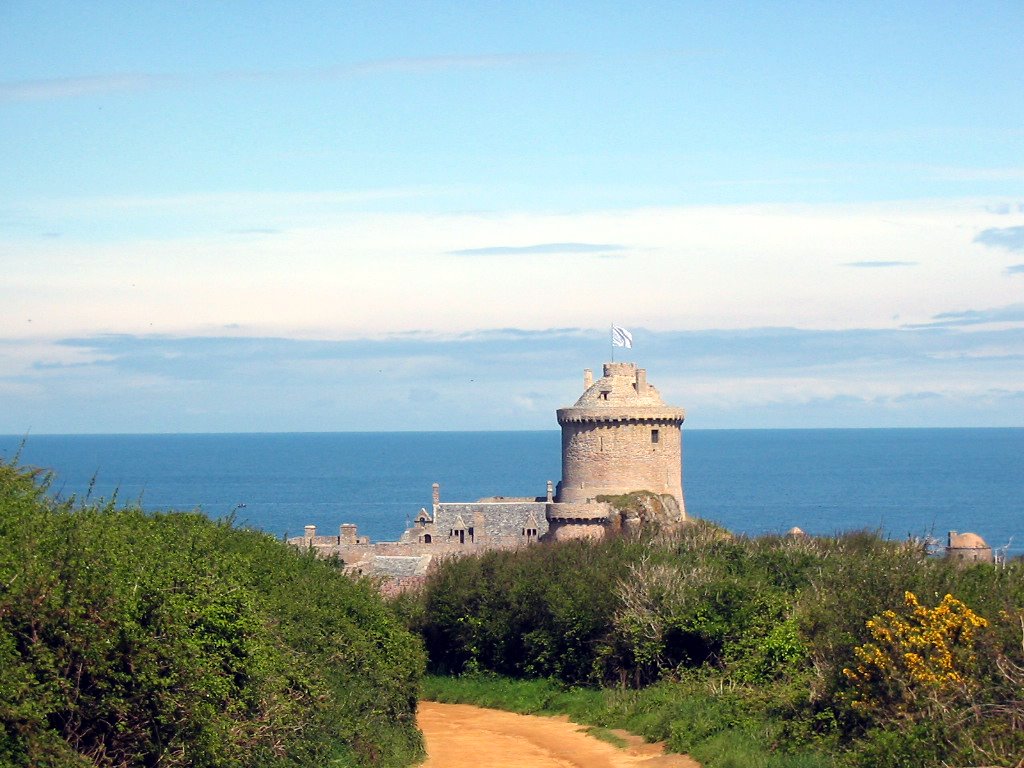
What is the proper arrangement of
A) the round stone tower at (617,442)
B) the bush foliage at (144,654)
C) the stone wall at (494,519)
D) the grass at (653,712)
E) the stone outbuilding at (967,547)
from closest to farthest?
the bush foliage at (144,654), the grass at (653,712), the stone outbuilding at (967,547), the round stone tower at (617,442), the stone wall at (494,519)

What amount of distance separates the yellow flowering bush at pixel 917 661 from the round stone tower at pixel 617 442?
3096cm

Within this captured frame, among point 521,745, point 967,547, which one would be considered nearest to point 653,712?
point 521,745

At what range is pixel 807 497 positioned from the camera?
522 ft

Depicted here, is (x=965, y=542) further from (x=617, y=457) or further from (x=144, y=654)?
(x=144, y=654)

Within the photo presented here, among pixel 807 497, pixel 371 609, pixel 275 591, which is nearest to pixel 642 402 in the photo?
pixel 371 609

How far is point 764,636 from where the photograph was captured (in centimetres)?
3188

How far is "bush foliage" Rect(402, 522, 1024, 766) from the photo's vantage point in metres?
21.7

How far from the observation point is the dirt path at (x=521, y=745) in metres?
27.8

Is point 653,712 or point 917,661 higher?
point 917,661

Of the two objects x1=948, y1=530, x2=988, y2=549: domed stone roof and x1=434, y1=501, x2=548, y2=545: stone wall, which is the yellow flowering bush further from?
x1=434, y1=501, x2=548, y2=545: stone wall

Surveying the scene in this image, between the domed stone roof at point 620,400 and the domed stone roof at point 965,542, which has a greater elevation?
the domed stone roof at point 620,400

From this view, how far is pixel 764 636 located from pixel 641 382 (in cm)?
2570

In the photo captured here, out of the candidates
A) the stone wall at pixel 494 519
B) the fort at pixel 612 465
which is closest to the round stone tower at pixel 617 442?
the fort at pixel 612 465

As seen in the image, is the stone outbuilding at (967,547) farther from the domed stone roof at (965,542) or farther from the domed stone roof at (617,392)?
the domed stone roof at (617,392)
